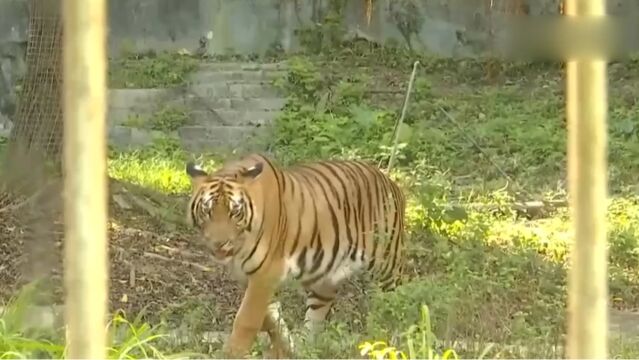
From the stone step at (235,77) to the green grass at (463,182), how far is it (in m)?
0.29

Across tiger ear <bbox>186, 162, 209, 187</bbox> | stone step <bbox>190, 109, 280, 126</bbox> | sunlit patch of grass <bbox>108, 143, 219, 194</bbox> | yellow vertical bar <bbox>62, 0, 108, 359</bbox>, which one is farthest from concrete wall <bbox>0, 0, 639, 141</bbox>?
yellow vertical bar <bbox>62, 0, 108, 359</bbox>

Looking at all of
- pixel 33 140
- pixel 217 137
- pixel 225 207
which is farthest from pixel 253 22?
pixel 225 207

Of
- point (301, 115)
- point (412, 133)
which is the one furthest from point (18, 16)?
point (412, 133)

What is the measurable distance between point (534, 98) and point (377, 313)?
23.5 feet

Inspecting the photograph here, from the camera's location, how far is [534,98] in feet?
40.1

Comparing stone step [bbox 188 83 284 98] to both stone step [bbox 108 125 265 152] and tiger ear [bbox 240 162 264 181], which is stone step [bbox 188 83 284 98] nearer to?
stone step [bbox 108 125 265 152]

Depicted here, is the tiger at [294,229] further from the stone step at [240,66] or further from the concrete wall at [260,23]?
the concrete wall at [260,23]

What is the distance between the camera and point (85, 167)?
83.4 inches

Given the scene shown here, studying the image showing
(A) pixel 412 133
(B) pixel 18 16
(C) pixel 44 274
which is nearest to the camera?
(C) pixel 44 274

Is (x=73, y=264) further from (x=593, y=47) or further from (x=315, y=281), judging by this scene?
(x=315, y=281)

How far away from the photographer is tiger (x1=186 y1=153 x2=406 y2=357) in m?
5.47

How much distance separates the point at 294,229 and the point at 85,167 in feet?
12.2

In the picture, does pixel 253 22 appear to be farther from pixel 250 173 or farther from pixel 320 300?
pixel 250 173

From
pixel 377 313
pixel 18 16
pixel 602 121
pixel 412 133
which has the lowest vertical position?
pixel 377 313
